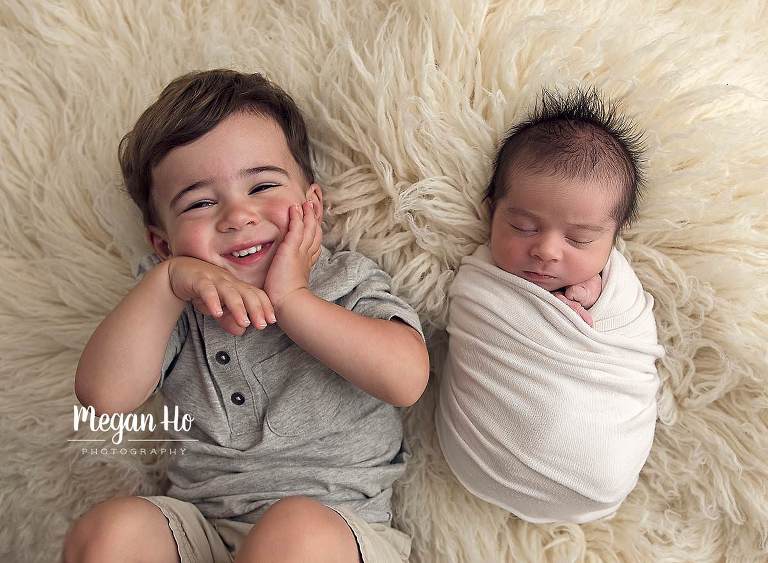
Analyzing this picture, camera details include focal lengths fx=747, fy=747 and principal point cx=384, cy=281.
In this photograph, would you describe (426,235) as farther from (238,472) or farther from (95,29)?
(95,29)

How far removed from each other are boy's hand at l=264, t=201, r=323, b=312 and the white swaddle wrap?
0.83 feet

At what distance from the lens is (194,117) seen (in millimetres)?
1133

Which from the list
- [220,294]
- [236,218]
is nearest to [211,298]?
[220,294]

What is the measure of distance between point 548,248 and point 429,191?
0.71 feet

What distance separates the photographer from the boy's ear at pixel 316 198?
3.97ft

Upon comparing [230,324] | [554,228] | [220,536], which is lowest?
[220,536]

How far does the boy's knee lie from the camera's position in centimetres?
99

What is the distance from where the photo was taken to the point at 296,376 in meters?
1.17

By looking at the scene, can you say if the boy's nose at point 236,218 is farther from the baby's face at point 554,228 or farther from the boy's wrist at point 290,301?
the baby's face at point 554,228

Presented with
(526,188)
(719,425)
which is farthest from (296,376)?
(719,425)

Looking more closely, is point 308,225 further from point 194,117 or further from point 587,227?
point 587,227

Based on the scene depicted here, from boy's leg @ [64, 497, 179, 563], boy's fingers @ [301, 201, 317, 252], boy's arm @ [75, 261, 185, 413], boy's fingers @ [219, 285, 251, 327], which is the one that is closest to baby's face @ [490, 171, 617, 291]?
boy's fingers @ [301, 201, 317, 252]

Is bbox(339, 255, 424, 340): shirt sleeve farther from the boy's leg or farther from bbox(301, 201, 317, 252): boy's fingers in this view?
the boy's leg

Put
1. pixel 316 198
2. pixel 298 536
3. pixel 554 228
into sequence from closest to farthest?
pixel 298 536
pixel 554 228
pixel 316 198
